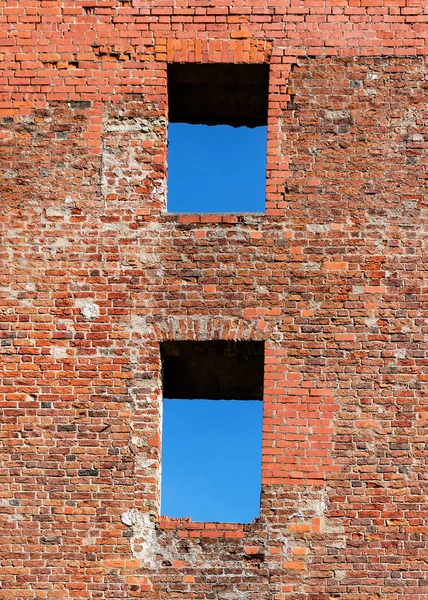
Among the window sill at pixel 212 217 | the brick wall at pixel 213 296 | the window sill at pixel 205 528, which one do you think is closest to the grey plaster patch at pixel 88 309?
the brick wall at pixel 213 296

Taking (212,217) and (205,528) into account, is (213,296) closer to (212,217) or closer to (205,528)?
(212,217)

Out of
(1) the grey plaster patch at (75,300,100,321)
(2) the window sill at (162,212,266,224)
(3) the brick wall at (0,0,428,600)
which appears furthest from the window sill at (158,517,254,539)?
(2) the window sill at (162,212,266,224)

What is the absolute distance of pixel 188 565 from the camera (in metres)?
7.25

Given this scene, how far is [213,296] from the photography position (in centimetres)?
779

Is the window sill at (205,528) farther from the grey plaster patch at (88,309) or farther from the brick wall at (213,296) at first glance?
the grey plaster patch at (88,309)

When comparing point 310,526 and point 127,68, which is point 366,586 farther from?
point 127,68

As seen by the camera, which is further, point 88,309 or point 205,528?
point 88,309

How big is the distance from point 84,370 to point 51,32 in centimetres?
321

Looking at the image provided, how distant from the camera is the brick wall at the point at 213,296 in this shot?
7273 millimetres

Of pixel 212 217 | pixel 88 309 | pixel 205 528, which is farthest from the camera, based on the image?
pixel 212 217

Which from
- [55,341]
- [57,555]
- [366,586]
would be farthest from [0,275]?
[366,586]

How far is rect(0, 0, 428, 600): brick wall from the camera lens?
7273 millimetres

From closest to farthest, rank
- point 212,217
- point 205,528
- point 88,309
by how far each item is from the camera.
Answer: point 205,528 < point 88,309 < point 212,217

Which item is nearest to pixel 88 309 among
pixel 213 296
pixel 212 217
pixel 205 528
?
pixel 213 296
